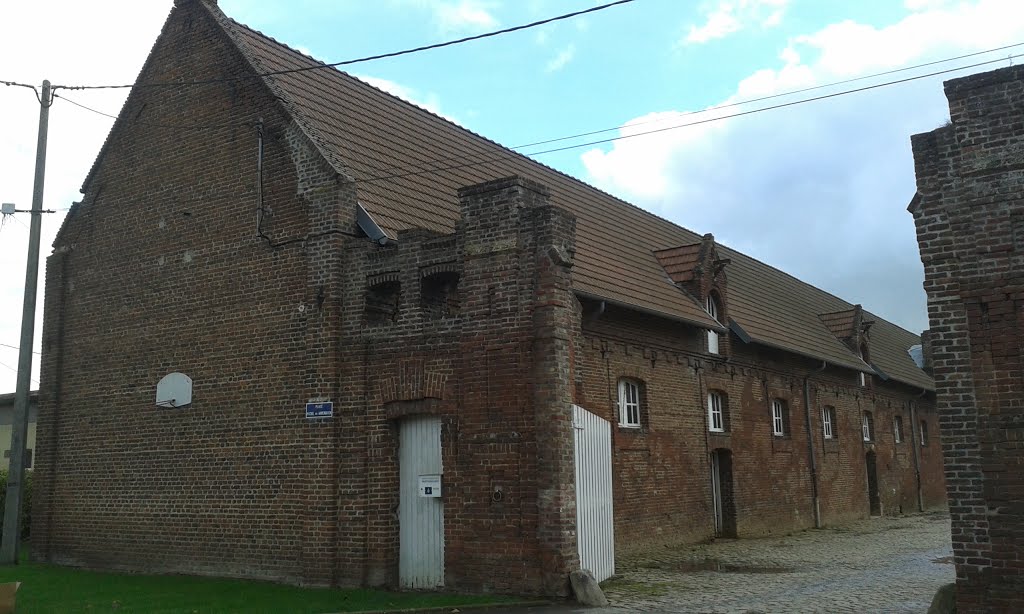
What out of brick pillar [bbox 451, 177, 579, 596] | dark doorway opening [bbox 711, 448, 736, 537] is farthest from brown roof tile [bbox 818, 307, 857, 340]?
brick pillar [bbox 451, 177, 579, 596]

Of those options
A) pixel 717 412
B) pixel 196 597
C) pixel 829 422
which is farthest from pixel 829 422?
pixel 196 597

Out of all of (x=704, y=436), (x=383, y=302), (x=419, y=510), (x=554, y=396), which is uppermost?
(x=383, y=302)

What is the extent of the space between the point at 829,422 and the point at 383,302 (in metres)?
18.1

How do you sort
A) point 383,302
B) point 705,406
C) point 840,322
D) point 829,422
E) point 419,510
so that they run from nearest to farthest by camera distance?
point 419,510
point 383,302
point 705,406
point 829,422
point 840,322

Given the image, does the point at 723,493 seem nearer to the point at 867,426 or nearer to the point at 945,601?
the point at 867,426

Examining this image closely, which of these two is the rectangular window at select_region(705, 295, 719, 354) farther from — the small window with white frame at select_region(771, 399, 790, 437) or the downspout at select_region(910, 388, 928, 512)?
the downspout at select_region(910, 388, 928, 512)

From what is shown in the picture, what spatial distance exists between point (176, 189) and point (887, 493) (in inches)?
1003

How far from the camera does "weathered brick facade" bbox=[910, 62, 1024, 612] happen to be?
9.15 meters

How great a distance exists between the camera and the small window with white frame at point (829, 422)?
26.8 meters

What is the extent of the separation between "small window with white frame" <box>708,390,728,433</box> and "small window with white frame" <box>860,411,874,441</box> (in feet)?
33.2

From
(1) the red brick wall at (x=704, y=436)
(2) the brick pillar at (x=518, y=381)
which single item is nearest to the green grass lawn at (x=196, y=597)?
(2) the brick pillar at (x=518, y=381)

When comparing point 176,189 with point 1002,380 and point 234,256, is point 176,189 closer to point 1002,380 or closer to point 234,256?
point 234,256

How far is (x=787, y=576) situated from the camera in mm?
13883

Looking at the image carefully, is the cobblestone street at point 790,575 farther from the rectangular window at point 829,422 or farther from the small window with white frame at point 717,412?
the rectangular window at point 829,422
